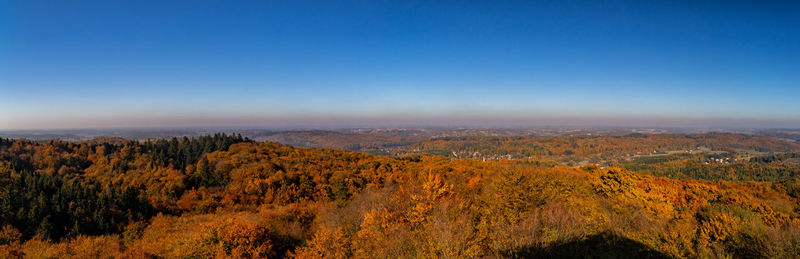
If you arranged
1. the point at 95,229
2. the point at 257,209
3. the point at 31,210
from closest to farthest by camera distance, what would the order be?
1. the point at 31,210
2. the point at 95,229
3. the point at 257,209

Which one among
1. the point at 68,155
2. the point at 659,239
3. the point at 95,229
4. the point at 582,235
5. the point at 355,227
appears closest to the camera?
the point at 659,239

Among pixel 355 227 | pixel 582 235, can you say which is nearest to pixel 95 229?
pixel 355 227

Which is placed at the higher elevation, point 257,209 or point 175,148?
point 175,148

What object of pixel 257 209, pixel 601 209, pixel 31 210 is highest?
pixel 601 209

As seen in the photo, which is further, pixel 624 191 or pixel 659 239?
pixel 624 191

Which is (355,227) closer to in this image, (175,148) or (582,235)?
(582,235)

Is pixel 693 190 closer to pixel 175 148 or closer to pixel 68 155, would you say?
pixel 175 148

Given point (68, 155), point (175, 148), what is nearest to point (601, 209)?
point (175, 148)
